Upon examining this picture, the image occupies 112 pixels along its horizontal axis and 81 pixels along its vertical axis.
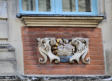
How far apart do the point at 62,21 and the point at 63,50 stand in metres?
0.62

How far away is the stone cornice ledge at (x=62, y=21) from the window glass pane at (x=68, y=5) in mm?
356

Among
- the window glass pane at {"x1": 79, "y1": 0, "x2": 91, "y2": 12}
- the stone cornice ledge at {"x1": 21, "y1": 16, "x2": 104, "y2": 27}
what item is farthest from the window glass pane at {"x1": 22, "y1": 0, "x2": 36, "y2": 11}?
the window glass pane at {"x1": 79, "y1": 0, "x2": 91, "y2": 12}

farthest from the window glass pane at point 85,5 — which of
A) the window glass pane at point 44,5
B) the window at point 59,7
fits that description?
the window glass pane at point 44,5

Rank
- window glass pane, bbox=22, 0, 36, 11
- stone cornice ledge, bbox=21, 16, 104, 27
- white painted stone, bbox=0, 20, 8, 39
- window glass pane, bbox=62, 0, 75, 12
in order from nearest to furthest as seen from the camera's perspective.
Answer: white painted stone, bbox=0, 20, 8, 39 < stone cornice ledge, bbox=21, 16, 104, 27 < window glass pane, bbox=22, 0, 36, 11 < window glass pane, bbox=62, 0, 75, 12

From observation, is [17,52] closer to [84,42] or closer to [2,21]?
[2,21]

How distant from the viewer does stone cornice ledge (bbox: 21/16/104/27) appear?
10734mm

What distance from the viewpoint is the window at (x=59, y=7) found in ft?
36.1

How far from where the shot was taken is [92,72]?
10836mm

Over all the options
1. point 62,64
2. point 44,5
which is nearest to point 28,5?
point 44,5

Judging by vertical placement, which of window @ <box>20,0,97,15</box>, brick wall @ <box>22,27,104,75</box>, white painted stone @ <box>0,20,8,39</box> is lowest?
brick wall @ <box>22,27,104,75</box>

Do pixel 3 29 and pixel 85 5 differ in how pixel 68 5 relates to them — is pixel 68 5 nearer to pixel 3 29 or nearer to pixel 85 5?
pixel 85 5

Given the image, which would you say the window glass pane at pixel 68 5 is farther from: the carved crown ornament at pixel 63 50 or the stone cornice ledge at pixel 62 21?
the carved crown ornament at pixel 63 50

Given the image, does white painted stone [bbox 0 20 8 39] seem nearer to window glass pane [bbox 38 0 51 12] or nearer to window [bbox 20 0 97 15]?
window [bbox 20 0 97 15]

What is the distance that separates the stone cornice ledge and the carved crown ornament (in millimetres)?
322
